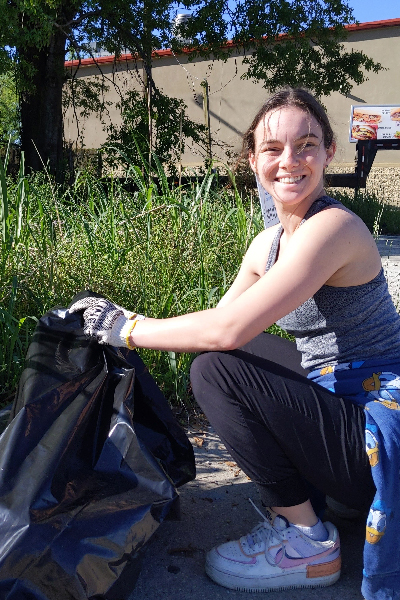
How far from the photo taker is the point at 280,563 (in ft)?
5.53

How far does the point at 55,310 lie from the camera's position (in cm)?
181

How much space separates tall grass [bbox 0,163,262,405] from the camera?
2717 mm

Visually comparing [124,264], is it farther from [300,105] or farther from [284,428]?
[284,428]

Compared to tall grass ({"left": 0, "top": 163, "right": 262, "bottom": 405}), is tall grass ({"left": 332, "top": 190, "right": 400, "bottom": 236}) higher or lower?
lower

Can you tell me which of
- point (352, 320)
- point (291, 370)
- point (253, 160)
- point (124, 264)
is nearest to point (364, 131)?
point (124, 264)

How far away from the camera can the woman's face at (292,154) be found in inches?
70.1

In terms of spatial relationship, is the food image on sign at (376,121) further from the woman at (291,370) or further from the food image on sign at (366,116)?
the woman at (291,370)

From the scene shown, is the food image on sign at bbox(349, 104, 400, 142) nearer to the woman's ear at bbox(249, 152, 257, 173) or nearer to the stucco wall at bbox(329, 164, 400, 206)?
the stucco wall at bbox(329, 164, 400, 206)

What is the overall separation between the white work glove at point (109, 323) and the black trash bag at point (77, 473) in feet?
0.18

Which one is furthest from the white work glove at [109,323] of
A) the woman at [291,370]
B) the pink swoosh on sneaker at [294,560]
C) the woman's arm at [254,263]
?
the pink swoosh on sneaker at [294,560]

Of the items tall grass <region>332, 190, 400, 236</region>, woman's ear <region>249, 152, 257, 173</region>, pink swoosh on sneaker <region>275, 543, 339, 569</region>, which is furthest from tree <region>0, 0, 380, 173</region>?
pink swoosh on sneaker <region>275, 543, 339, 569</region>

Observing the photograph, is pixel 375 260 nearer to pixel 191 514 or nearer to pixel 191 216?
pixel 191 514

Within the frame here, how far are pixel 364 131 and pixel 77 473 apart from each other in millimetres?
13965

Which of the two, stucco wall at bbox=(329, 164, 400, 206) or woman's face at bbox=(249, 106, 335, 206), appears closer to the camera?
woman's face at bbox=(249, 106, 335, 206)
